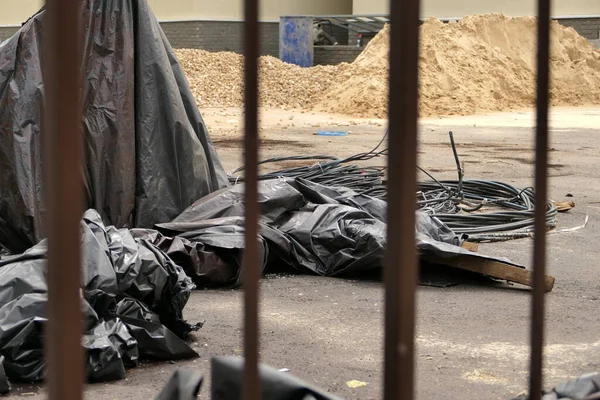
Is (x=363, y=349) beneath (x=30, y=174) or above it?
beneath

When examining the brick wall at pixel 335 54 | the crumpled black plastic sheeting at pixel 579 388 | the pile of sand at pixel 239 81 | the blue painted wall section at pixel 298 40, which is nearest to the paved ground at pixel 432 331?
the crumpled black plastic sheeting at pixel 579 388

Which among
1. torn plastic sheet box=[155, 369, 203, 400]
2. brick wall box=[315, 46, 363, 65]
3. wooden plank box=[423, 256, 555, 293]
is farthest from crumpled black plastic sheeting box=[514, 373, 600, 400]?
brick wall box=[315, 46, 363, 65]

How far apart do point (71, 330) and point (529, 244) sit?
5807 millimetres

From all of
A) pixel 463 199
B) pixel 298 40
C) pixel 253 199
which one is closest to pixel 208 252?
pixel 463 199

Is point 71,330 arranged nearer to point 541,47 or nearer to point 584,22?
point 541,47

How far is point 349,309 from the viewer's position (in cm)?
488

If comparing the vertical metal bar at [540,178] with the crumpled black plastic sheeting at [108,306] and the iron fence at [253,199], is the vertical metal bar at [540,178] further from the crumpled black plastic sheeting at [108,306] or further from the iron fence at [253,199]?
the crumpled black plastic sheeting at [108,306]

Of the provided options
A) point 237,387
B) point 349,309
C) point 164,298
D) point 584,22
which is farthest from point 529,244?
point 584,22

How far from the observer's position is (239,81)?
2330 cm

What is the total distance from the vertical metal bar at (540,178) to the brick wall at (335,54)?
26094 millimetres

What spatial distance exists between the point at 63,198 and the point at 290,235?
15.1ft

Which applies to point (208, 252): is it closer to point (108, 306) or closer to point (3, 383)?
point (108, 306)

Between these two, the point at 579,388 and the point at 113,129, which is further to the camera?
the point at 113,129

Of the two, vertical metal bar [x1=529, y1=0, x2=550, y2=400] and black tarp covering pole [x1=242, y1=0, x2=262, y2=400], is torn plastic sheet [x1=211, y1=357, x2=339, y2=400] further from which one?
black tarp covering pole [x1=242, y1=0, x2=262, y2=400]
